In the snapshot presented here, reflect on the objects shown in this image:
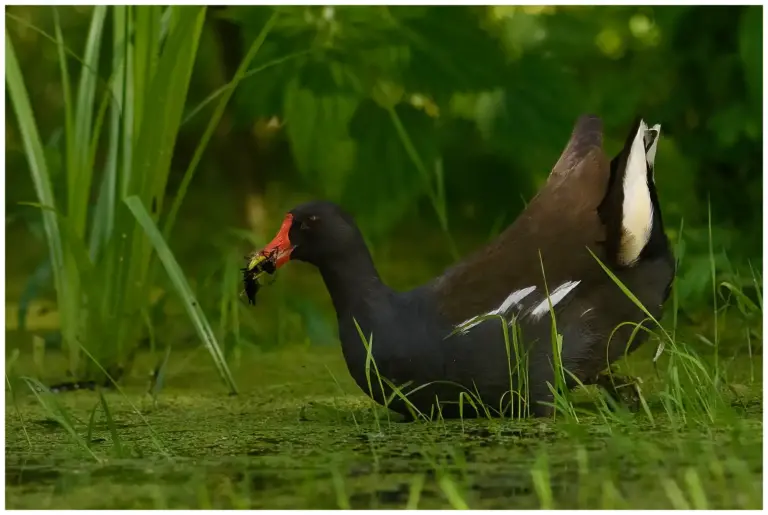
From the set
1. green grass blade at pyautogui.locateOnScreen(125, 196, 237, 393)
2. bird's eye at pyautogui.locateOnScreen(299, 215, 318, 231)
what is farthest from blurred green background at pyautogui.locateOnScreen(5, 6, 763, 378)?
bird's eye at pyautogui.locateOnScreen(299, 215, 318, 231)

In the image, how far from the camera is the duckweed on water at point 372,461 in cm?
210

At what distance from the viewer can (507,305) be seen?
2.84 meters

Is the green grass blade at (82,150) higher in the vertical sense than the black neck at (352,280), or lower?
higher

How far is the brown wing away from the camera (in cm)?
286

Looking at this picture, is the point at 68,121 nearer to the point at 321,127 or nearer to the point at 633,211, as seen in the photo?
Answer: the point at 321,127

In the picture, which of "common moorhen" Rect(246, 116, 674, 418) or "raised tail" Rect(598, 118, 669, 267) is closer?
"common moorhen" Rect(246, 116, 674, 418)

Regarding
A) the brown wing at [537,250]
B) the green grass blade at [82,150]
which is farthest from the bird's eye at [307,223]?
the green grass blade at [82,150]

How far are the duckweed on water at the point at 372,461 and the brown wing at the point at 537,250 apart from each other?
0.29 meters

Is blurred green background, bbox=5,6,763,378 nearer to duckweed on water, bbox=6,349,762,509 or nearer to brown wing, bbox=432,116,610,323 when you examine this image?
brown wing, bbox=432,116,610,323

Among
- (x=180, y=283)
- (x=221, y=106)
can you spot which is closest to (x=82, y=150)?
(x=221, y=106)

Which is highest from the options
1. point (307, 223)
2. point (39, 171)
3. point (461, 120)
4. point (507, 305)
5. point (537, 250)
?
point (461, 120)

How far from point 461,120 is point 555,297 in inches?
76.1

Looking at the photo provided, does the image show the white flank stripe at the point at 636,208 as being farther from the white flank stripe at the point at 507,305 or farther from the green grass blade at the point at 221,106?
the green grass blade at the point at 221,106

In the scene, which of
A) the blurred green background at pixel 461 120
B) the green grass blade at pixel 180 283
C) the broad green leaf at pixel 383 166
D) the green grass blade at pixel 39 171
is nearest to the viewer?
the green grass blade at pixel 180 283
